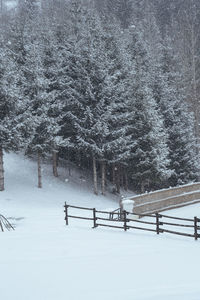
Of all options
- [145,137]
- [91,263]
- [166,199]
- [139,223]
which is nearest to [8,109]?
[145,137]

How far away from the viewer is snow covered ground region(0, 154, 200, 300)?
8.47 metres

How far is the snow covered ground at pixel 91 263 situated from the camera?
27.8 feet

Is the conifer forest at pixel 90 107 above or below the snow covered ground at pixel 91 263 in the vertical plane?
above

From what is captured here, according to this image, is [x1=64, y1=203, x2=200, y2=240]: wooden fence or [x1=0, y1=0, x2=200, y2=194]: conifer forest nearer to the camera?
[x1=64, y1=203, x2=200, y2=240]: wooden fence

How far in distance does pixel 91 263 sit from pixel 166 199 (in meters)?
16.7

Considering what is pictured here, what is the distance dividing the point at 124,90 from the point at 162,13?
51.9 metres

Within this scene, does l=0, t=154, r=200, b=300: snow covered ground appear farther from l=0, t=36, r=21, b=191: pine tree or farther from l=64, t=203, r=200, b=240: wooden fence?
l=0, t=36, r=21, b=191: pine tree

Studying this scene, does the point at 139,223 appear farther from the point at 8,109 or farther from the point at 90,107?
the point at 8,109

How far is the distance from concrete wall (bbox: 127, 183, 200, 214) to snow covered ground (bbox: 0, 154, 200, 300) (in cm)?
544

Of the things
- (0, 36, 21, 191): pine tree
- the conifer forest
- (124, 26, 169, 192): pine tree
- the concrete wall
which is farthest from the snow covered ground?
(124, 26, 169, 192): pine tree

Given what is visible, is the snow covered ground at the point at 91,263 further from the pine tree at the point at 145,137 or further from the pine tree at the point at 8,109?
the pine tree at the point at 145,137

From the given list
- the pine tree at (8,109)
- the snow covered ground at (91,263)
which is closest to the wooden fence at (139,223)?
the snow covered ground at (91,263)

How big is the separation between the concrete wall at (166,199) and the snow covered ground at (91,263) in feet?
17.9

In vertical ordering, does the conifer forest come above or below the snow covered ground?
above
